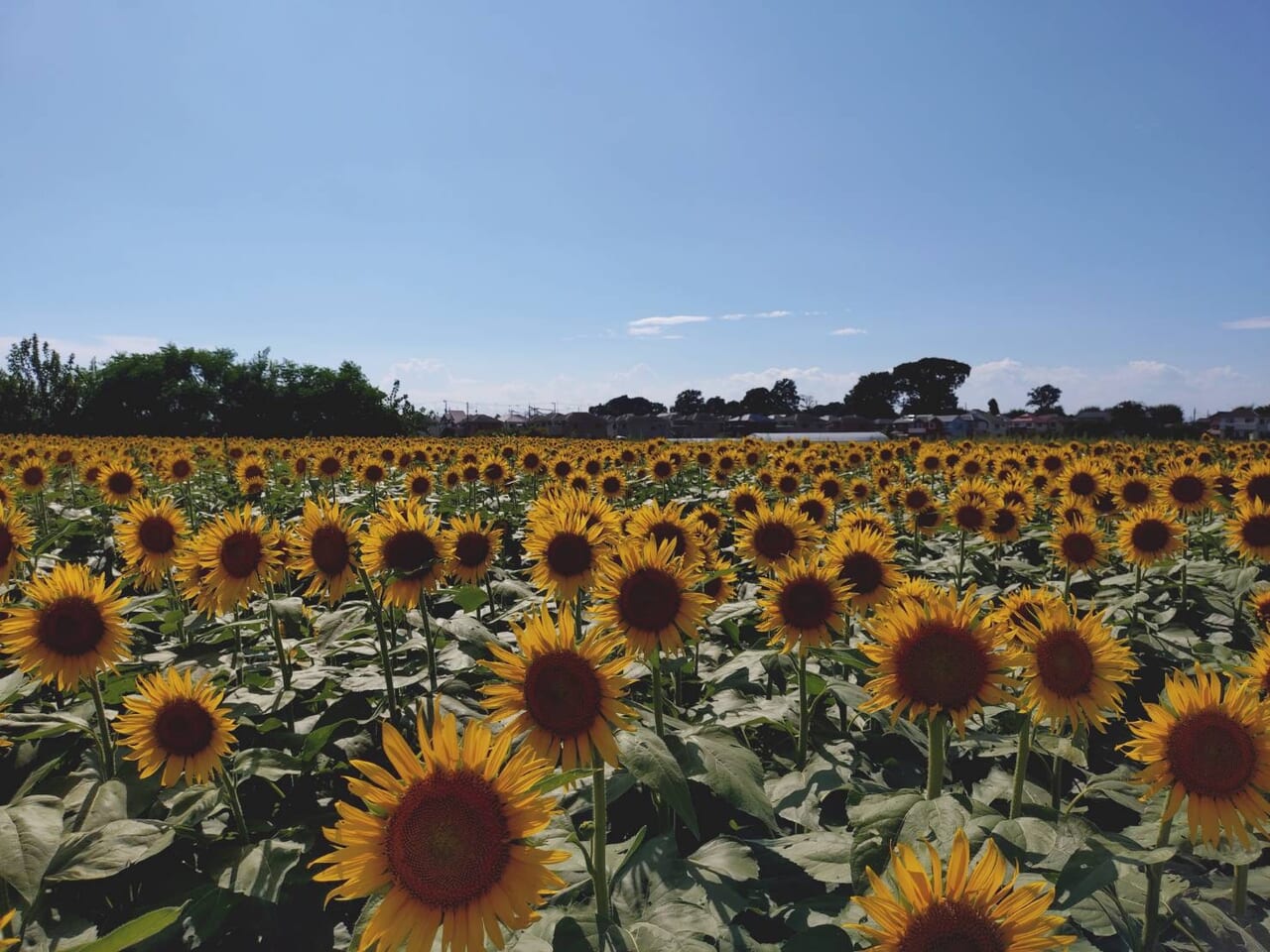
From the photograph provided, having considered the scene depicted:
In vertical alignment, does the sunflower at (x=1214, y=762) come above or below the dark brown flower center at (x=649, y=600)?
below

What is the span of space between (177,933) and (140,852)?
0.47 meters

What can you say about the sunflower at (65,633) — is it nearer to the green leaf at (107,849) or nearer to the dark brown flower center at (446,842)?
the green leaf at (107,849)

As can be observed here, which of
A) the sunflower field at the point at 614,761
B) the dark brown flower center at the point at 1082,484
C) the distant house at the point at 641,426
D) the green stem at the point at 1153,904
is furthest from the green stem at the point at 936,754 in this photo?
the distant house at the point at 641,426

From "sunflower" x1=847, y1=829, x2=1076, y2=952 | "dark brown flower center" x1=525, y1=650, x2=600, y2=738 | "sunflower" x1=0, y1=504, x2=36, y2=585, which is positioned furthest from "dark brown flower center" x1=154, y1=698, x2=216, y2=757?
"sunflower" x1=847, y1=829, x2=1076, y2=952

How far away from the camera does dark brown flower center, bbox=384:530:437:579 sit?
12.9 feet

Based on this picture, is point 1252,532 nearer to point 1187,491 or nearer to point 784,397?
point 1187,491

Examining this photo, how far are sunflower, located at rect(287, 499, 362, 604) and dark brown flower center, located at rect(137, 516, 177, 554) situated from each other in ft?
5.98

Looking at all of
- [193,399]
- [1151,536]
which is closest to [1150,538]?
[1151,536]

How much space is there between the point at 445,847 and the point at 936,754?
5.33 feet

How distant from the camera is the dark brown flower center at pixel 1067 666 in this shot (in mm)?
2660

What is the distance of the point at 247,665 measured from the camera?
476cm

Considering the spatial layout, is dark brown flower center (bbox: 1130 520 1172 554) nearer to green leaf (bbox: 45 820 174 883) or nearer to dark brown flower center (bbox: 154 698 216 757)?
dark brown flower center (bbox: 154 698 216 757)

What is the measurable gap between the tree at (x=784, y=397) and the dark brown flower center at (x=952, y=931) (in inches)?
6273

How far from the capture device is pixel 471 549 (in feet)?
16.0
